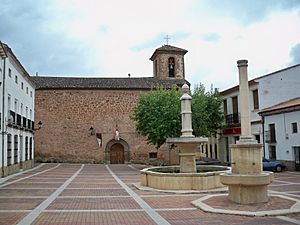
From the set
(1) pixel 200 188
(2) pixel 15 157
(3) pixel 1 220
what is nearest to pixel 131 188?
(1) pixel 200 188

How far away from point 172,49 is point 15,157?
923 inches

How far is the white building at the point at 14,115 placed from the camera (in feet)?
73.2

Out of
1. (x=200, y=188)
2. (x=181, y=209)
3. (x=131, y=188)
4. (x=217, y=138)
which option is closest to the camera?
(x=181, y=209)

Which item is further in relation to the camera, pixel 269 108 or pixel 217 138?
pixel 217 138

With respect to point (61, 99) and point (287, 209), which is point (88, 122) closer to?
point (61, 99)

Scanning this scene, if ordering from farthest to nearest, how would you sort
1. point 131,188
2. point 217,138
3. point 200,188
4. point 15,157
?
point 217,138, point 15,157, point 131,188, point 200,188

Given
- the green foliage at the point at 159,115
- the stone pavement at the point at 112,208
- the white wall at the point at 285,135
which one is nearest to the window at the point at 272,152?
the white wall at the point at 285,135

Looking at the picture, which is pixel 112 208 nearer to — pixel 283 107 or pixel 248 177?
pixel 248 177

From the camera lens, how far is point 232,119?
1284 inches

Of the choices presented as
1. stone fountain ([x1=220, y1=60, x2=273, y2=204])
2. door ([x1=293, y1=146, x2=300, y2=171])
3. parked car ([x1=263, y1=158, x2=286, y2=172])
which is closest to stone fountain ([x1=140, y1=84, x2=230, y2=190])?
stone fountain ([x1=220, y1=60, x2=273, y2=204])

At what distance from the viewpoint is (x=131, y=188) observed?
15703 mm

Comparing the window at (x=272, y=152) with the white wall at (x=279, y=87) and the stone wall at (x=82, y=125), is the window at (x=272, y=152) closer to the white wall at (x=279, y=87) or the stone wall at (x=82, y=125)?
the white wall at (x=279, y=87)

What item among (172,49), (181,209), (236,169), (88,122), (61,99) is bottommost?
(181,209)

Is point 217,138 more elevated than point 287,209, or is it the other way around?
point 217,138
